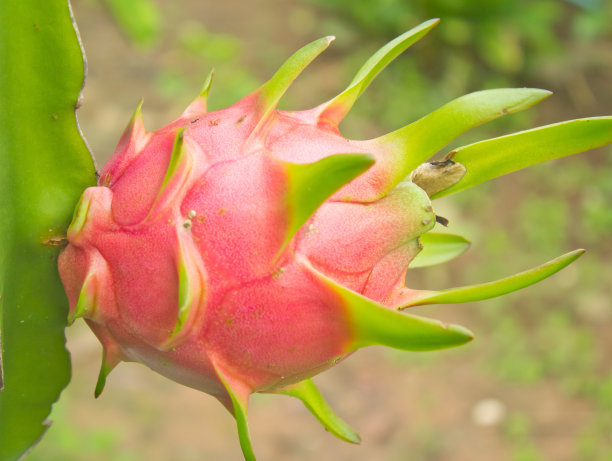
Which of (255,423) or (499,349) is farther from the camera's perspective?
(499,349)

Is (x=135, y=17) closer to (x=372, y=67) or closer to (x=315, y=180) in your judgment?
(x=372, y=67)

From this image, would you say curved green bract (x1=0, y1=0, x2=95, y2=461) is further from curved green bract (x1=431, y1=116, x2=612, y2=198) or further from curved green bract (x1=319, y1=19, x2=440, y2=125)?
curved green bract (x1=431, y1=116, x2=612, y2=198)

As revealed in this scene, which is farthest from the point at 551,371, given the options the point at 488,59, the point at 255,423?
the point at 488,59

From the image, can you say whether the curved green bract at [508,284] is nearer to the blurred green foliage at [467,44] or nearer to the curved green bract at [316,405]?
the curved green bract at [316,405]

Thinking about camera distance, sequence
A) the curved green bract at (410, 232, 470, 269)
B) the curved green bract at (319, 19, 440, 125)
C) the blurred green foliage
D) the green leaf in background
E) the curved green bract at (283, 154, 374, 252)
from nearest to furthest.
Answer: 1. the curved green bract at (283, 154, 374, 252)
2. the curved green bract at (319, 19, 440, 125)
3. the curved green bract at (410, 232, 470, 269)
4. the green leaf in background
5. the blurred green foliage

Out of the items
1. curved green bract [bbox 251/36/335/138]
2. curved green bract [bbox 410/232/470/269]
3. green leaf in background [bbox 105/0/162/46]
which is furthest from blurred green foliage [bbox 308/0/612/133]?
curved green bract [bbox 251/36/335/138]

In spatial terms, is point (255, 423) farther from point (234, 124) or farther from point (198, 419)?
point (234, 124)

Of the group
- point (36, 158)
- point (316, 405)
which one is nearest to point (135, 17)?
point (36, 158)
